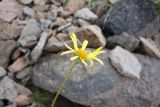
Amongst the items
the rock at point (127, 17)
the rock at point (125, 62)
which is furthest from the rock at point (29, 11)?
the rock at point (125, 62)

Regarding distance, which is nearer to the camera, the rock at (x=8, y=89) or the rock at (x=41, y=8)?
the rock at (x=8, y=89)

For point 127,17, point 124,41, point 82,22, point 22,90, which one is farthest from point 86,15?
point 22,90

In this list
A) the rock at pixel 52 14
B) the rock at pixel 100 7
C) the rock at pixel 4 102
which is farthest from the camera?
the rock at pixel 100 7

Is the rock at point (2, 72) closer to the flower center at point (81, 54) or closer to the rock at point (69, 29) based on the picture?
the rock at point (69, 29)

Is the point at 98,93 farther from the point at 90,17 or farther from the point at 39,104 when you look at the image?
the point at 90,17

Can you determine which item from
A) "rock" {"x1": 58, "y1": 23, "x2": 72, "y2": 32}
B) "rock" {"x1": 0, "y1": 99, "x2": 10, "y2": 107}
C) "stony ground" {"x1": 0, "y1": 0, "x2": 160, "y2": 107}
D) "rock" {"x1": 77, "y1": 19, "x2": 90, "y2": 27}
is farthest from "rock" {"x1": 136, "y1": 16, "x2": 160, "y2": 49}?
"rock" {"x1": 0, "y1": 99, "x2": 10, "y2": 107}

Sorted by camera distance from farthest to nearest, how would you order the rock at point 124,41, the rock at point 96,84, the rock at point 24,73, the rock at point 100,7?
the rock at point 100,7 → the rock at point 124,41 → the rock at point 24,73 → the rock at point 96,84

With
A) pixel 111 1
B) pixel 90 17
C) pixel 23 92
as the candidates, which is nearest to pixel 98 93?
pixel 23 92

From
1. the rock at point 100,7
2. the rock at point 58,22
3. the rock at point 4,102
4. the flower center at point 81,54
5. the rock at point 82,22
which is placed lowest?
the rock at point 4,102
